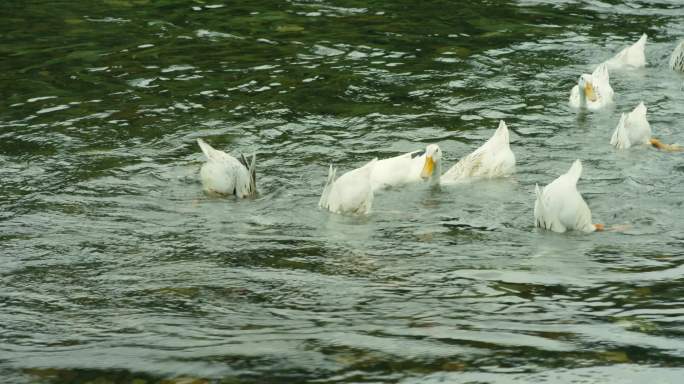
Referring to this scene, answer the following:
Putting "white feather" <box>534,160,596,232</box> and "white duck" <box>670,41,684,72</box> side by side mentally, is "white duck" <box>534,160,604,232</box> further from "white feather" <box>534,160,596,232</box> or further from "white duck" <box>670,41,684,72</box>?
"white duck" <box>670,41,684,72</box>

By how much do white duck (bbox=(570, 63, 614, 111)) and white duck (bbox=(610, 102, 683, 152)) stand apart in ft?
3.17

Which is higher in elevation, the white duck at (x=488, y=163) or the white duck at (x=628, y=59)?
the white duck at (x=628, y=59)

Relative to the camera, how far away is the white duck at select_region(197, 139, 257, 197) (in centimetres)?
918

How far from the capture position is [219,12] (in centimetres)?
1669

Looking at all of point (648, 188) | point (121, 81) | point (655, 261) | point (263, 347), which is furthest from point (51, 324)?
point (121, 81)

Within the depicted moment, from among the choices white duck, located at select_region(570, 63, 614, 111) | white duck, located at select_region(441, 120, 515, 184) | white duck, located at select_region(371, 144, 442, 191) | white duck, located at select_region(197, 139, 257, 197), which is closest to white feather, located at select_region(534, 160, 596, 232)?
white duck, located at select_region(441, 120, 515, 184)

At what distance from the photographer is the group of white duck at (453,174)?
813 cm

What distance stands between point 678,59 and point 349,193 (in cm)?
652

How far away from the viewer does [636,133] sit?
33.8 feet

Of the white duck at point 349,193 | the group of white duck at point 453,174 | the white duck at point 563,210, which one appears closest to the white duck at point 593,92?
the group of white duck at point 453,174

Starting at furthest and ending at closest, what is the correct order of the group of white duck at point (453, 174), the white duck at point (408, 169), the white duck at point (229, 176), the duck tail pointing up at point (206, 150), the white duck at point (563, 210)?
the white duck at point (408, 169) → the duck tail pointing up at point (206, 150) → the white duck at point (229, 176) → the group of white duck at point (453, 174) → the white duck at point (563, 210)

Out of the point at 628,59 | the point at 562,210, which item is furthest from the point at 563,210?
the point at 628,59

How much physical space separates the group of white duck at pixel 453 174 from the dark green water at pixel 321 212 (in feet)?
0.51

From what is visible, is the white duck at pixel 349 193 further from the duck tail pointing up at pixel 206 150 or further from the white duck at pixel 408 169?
the duck tail pointing up at pixel 206 150
